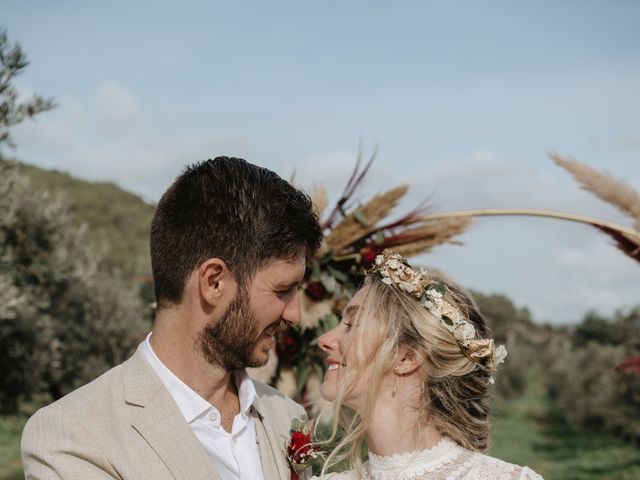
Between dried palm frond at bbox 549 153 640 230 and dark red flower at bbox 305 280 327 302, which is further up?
dried palm frond at bbox 549 153 640 230

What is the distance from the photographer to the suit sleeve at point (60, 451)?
9.12 ft

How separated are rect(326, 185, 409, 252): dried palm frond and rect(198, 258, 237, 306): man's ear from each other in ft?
5.87

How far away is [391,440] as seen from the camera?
3471 millimetres

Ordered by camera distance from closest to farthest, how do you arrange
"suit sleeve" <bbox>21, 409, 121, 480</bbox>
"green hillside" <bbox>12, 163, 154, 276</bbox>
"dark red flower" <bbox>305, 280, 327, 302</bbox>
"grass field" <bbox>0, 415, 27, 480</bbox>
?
"suit sleeve" <bbox>21, 409, 121, 480</bbox>, "dark red flower" <bbox>305, 280, 327, 302</bbox>, "grass field" <bbox>0, 415, 27, 480</bbox>, "green hillside" <bbox>12, 163, 154, 276</bbox>

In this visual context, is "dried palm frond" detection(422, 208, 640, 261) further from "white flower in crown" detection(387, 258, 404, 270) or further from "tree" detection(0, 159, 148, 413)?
"tree" detection(0, 159, 148, 413)

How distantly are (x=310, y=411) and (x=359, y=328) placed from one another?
1.75 meters

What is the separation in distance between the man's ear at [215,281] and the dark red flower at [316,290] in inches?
70.9

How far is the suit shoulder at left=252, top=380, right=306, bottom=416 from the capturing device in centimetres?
372

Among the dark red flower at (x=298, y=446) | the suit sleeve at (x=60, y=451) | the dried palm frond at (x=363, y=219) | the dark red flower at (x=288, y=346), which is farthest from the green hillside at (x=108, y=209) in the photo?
the suit sleeve at (x=60, y=451)

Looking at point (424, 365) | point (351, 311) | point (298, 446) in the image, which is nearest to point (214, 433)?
point (298, 446)

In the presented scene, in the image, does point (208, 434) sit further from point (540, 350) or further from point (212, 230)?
point (540, 350)

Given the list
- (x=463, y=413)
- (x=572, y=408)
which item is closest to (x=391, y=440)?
(x=463, y=413)

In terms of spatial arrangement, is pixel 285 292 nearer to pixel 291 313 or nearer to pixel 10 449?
pixel 291 313

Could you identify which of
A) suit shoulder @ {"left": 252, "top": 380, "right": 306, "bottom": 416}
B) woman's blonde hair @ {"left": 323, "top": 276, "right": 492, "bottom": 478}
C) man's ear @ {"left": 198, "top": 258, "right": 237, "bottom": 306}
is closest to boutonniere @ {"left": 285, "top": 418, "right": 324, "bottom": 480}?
woman's blonde hair @ {"left": 323, "top": 276, "right": 492, "bottom": 478}
